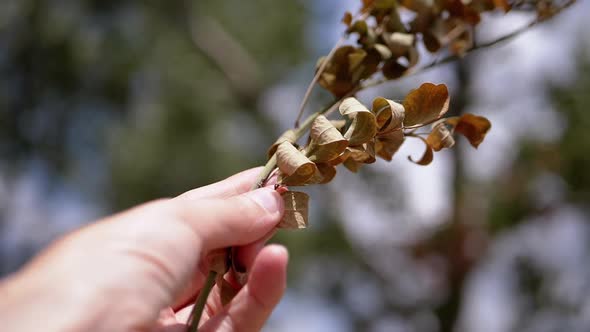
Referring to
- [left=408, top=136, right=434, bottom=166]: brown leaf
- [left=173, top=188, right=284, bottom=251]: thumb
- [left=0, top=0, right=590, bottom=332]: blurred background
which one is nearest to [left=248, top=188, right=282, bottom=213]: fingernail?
[left=173, top=188, right=284, bottom=251]: thumb

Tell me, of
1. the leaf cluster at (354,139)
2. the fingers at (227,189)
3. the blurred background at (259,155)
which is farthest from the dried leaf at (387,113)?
the blurred background at (259,155)

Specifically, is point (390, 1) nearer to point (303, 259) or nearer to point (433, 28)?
point (433, 28)

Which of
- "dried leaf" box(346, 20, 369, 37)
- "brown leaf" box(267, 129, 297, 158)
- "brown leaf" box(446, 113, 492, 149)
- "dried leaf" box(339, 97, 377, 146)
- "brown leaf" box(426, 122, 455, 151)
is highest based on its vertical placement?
"dried leaf" box(346, 20, 369, 37)

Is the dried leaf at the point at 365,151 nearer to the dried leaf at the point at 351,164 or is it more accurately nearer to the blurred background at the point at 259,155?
the dried leaf at the point at 351,164

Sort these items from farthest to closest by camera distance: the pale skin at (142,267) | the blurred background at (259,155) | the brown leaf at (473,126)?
the blurred background at (259,155) < the brown leaf at (473,126) < the pale skin at (142,267)

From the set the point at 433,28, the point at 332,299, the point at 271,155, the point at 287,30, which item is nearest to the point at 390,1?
the point at 433,28

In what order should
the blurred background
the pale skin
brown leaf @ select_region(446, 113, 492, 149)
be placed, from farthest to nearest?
the blurred background
brown leaf @ select_region(446, 113, 492, 149)
the pale skin

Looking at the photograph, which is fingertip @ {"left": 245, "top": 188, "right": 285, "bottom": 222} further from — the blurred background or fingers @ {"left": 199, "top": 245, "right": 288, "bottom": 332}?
the blurred background
